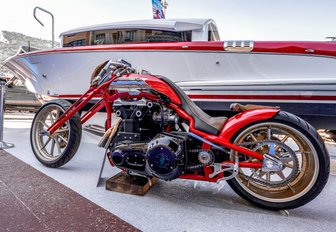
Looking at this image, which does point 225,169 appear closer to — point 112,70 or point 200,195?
point 200,195

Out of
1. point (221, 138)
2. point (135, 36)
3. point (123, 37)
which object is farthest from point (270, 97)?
point (123, 37)

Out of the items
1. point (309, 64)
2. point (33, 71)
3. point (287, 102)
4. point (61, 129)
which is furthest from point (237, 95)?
point (33, 71)

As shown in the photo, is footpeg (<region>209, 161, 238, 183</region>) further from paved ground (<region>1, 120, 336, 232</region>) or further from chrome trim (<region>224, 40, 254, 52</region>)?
chrome trim (<region>224, 40, 254, 52</region>)

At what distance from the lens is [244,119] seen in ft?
4.92

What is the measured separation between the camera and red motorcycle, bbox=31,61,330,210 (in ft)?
4.70

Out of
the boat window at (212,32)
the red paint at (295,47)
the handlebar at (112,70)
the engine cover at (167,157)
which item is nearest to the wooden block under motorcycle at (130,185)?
the engine cover at (167,157)

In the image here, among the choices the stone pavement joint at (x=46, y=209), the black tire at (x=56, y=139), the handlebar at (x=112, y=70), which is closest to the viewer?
the stone pavement joint at (x=46, y=209)

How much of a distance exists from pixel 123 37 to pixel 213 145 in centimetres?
229

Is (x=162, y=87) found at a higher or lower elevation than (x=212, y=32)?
lower

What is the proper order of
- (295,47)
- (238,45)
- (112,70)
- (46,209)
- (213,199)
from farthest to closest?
(238,45) < (295,47) < (112,70) < (213,199) < (46,209)

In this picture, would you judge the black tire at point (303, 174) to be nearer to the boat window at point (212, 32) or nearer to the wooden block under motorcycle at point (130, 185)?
the wooden block under motorcycle at point (130, 185)

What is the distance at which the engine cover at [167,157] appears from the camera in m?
1.46

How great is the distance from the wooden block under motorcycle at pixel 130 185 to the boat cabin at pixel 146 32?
6.06ft

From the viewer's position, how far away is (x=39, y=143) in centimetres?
226
